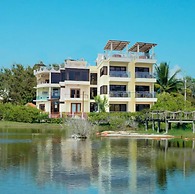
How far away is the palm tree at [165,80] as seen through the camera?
171ft

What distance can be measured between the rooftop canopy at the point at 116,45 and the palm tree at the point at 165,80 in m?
6.82

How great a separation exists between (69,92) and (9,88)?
16640 mm

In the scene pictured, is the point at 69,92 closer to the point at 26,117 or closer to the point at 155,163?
the point at 26,117

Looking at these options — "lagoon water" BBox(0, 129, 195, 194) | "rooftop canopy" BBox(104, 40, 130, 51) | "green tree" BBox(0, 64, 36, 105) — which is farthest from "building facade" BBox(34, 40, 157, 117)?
"lagoon water" BBox(0, 129, 195, 194)

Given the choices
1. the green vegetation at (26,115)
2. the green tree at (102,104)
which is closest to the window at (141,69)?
the green tree at (102,104)

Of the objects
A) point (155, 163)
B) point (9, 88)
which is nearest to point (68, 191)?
point (155, 163)

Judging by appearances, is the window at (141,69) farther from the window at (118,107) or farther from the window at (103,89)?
the window at (118,107)

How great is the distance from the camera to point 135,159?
1898 cm

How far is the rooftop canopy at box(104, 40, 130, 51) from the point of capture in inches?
1863

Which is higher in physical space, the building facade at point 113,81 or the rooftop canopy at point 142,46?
the rooftop canopy at point 142,46

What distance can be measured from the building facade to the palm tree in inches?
125

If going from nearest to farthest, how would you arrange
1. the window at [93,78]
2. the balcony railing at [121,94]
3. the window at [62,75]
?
the balcony railing at [121,94]
the window at [93,78]
the window at [62,75]

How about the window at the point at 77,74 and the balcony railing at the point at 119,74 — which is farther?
the window at the point at 77,74

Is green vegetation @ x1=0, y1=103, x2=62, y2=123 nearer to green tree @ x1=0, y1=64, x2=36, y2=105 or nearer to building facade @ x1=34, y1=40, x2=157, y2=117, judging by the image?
building facade @ x1=34, y1=40, x2=157, y2=117
